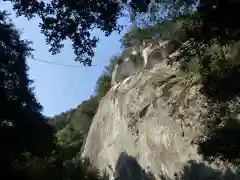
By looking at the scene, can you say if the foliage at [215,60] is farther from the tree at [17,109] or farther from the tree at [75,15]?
the tree at [17,109]

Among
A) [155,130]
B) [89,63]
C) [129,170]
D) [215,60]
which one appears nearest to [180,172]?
[155,130]

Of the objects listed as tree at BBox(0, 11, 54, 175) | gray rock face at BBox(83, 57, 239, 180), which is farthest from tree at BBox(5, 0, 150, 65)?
gray rock face at BBox(83, 57, 239, 180)

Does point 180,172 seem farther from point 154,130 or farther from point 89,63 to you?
point 89,63

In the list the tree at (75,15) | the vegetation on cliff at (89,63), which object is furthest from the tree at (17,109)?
the tree at (75,15)

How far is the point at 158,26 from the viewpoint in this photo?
1388 cm

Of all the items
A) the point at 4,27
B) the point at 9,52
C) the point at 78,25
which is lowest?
the point at 78,25

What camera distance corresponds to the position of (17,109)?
434 inches

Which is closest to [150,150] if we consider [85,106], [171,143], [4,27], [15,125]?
[171,143]

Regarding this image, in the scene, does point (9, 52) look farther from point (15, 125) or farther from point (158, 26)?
point (158, 26)

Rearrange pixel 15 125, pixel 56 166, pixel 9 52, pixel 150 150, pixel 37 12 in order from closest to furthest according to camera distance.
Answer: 1. pixel 37 12
2. pixel 15 125
3. pixel 9 52
4. pixel 56 166
5. pixel 150 150

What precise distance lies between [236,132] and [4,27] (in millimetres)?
7515

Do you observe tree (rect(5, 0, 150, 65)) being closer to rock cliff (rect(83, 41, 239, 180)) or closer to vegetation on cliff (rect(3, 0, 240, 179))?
vegetation on cliff (rect(3, 0, 240, 179))

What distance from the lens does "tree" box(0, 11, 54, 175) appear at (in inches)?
415

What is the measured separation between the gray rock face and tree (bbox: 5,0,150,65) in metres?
5.67
